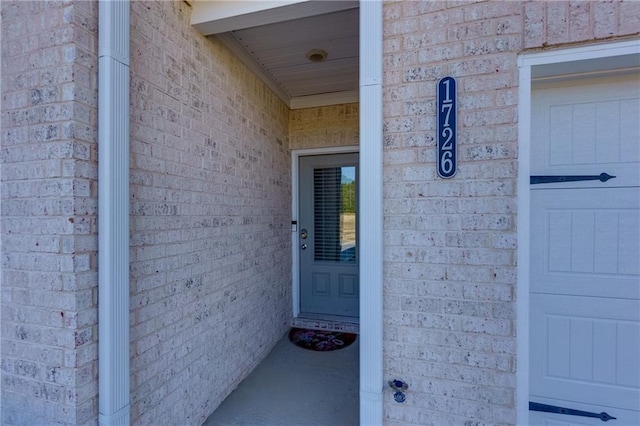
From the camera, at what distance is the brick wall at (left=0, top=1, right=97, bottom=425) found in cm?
142

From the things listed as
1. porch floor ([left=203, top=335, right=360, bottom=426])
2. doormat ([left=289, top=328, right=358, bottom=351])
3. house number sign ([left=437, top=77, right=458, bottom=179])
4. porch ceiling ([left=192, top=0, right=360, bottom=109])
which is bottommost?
porch floor ([left=203, top=335, right=360, bottom=426])

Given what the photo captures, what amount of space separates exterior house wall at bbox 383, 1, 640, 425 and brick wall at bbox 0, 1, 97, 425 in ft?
5.02

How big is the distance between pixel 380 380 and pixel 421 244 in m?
0.81

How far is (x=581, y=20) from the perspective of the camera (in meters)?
1.51

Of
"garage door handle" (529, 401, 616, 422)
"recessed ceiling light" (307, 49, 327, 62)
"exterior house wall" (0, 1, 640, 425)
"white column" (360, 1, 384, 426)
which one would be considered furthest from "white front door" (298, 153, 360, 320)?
"garage door handle" (529, 401, 616, 422)

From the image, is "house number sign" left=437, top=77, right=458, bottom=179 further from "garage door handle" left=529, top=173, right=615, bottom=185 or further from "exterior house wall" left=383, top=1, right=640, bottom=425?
"garage door handle" left=529, top=173, right=615, bottom=185

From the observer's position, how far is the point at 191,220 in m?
2.18

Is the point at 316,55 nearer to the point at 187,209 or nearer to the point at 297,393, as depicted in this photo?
the point at 187,209

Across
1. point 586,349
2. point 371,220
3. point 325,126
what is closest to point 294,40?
point 325,126

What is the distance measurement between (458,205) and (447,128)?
0.43 m

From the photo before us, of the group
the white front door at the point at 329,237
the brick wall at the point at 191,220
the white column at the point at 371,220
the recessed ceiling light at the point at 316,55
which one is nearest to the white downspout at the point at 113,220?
the brick wall at the point at 191,220

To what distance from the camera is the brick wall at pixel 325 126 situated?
3904 millimetres

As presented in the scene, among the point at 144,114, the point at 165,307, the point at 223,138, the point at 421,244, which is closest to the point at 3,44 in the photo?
the point at 144,114

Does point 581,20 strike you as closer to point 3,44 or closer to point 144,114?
point 144,114
